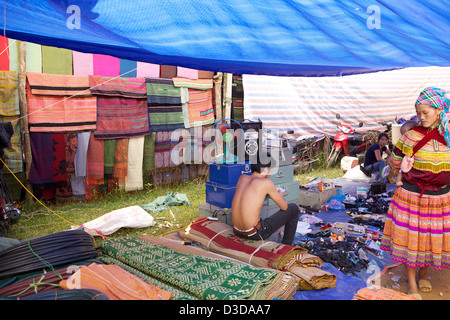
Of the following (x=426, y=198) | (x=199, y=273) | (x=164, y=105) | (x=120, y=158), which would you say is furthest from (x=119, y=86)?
(x=426, y=198)

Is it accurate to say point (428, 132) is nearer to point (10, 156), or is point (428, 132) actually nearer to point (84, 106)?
point (84, 106)

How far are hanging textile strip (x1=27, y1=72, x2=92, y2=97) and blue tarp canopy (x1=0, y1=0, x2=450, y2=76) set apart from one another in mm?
2712

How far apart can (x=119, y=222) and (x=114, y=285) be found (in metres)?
2.36

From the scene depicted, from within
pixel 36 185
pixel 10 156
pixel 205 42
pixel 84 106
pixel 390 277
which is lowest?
pixel 390 277

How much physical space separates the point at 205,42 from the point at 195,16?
358 mm

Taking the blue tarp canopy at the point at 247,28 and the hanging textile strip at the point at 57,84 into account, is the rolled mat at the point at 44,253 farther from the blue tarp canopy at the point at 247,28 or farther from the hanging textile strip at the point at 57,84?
the hanging textile strip at the point at 57,84

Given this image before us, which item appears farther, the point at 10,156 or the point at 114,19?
the point at 10,156

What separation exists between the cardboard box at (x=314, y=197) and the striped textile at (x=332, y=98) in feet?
8.39

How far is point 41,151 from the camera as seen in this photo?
5.82 m

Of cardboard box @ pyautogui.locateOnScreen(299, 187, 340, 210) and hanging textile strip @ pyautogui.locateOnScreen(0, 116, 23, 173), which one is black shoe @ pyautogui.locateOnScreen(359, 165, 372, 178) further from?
hanging textile strip @ pyautogui.locateOnScreen(0, 116, 23, 173)

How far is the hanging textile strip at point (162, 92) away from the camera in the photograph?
686 centimetres

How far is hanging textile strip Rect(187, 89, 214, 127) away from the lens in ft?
24.8
